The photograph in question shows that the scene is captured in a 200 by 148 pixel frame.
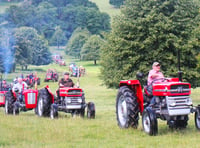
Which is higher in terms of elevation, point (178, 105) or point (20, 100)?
point (178, 105)

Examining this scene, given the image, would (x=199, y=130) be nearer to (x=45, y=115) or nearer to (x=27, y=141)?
(x=27, y=141)

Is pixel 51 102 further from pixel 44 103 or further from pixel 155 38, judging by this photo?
pixel 155 38

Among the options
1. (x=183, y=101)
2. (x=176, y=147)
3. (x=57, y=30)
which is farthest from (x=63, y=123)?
(x=57, y=30)

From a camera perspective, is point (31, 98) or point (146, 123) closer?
point (146, 123)

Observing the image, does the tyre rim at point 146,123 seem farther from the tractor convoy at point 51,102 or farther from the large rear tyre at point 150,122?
the tractor convoy at point 51,102

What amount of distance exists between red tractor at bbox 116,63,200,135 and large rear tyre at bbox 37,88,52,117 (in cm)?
549

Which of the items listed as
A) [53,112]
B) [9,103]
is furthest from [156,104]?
[9,103]

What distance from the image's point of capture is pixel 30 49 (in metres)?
63.6

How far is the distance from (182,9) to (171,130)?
2063cm

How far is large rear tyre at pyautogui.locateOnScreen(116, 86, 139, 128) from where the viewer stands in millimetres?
12305

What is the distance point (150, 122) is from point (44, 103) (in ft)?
23.8

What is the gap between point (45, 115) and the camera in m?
18.0

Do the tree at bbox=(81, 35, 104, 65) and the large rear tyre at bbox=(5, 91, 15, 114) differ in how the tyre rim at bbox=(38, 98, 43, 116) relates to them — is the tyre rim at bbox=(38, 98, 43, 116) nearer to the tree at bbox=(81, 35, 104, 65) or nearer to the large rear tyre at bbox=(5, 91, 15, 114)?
the large rear tyre at bbox=(5, 91, 15, 114)

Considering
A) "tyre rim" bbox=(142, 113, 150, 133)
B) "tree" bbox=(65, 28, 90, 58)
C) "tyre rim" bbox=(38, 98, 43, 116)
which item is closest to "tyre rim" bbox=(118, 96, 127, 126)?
"tyre rim" bbox=(142, 113, 150, 133)
